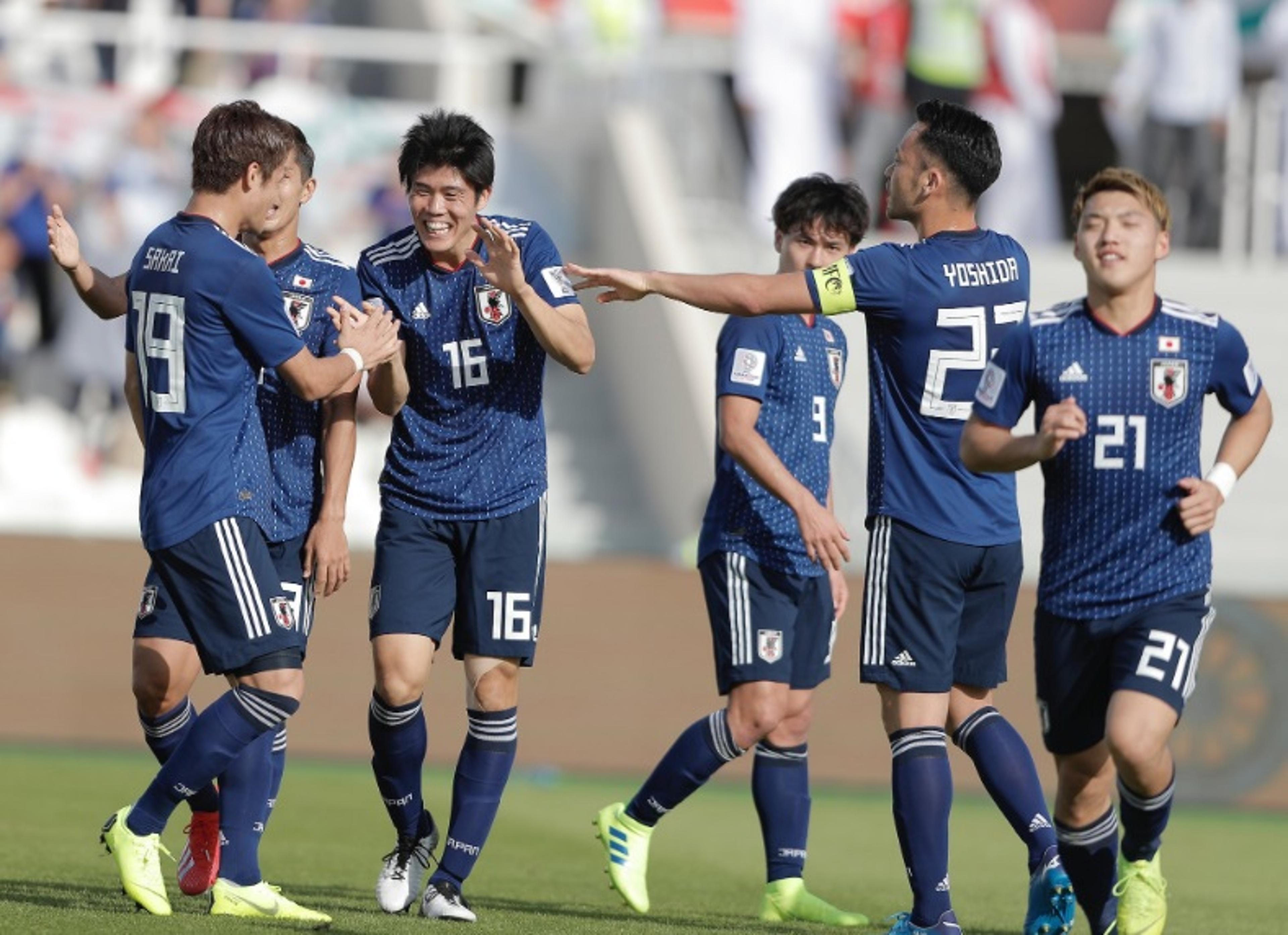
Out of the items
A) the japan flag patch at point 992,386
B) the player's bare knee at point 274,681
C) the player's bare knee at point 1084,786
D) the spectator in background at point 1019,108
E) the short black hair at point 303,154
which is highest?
the spectator in background at point 1019,108

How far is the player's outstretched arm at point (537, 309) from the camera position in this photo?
7.11m

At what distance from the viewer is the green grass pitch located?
7.49 m

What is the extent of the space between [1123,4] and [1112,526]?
16.3m

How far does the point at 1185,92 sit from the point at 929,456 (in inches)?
509

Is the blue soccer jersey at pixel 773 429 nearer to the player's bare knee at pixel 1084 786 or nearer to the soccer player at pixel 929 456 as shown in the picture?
the soccer player at pixel 929 456

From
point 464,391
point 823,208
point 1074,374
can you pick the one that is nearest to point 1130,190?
point 1074,374

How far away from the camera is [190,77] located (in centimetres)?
1930

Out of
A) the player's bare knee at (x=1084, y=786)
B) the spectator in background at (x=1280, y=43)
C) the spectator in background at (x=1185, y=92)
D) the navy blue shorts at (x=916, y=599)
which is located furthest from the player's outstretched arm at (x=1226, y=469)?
the spectator in background at (x=1280, y=43)

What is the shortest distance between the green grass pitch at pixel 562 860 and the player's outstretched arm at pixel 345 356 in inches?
61.4

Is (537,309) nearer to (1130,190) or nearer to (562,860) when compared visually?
(1130,190)

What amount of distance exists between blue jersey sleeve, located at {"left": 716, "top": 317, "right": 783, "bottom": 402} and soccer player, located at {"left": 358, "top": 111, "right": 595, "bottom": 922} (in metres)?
0.79

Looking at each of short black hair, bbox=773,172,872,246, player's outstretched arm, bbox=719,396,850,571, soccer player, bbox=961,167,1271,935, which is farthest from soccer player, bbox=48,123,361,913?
soccer player, bbox=961,167,1271,935

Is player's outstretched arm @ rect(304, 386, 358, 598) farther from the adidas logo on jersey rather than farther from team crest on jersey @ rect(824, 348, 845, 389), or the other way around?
the adidas logo on jersey

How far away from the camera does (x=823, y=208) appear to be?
8352mm
